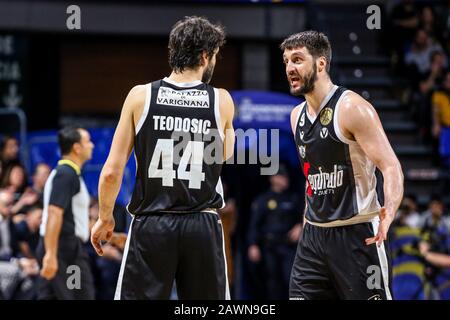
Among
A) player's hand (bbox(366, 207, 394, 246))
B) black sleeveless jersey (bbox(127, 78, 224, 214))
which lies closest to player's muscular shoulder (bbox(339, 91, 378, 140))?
player's hand (bbox(366, 207, 394, 246))

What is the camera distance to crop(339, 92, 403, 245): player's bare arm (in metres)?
5.79

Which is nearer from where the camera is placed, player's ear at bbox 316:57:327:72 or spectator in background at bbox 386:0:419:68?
player's ear at bbox 316:57:327:72

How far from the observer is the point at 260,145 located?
11547mm

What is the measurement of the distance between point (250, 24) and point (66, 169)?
685 cm

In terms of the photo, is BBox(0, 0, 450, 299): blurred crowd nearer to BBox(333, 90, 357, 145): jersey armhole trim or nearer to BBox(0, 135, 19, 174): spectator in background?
BBox(0, 135, 19, 174): spectator in background

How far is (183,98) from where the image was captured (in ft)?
19.3

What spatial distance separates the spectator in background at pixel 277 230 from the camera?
41.5 feet

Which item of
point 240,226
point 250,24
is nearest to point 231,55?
point 250,24

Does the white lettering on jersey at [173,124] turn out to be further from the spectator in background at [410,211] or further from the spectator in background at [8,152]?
the spectator in background at [8,152]

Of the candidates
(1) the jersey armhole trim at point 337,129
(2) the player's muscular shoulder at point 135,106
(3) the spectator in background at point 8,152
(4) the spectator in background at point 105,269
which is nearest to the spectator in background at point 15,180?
(3) the spectator in background at point 8,152

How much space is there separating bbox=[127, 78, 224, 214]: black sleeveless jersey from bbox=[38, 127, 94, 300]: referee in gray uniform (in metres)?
2.68

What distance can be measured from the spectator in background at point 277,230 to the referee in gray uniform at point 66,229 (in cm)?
433

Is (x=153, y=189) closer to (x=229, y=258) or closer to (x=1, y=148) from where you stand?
(x=229, y=258)

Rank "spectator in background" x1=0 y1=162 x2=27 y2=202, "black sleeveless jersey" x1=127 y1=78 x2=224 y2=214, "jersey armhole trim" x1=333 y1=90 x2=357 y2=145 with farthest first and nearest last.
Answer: "spectator in background" x1=0 y1=162 x2=27 y2=202 < "jersey armhole trim" x1=333 y1=90 x2=357 y2=145 < "black sleeveless jersey" x1=127 y1=78 x2=224 y2=214
